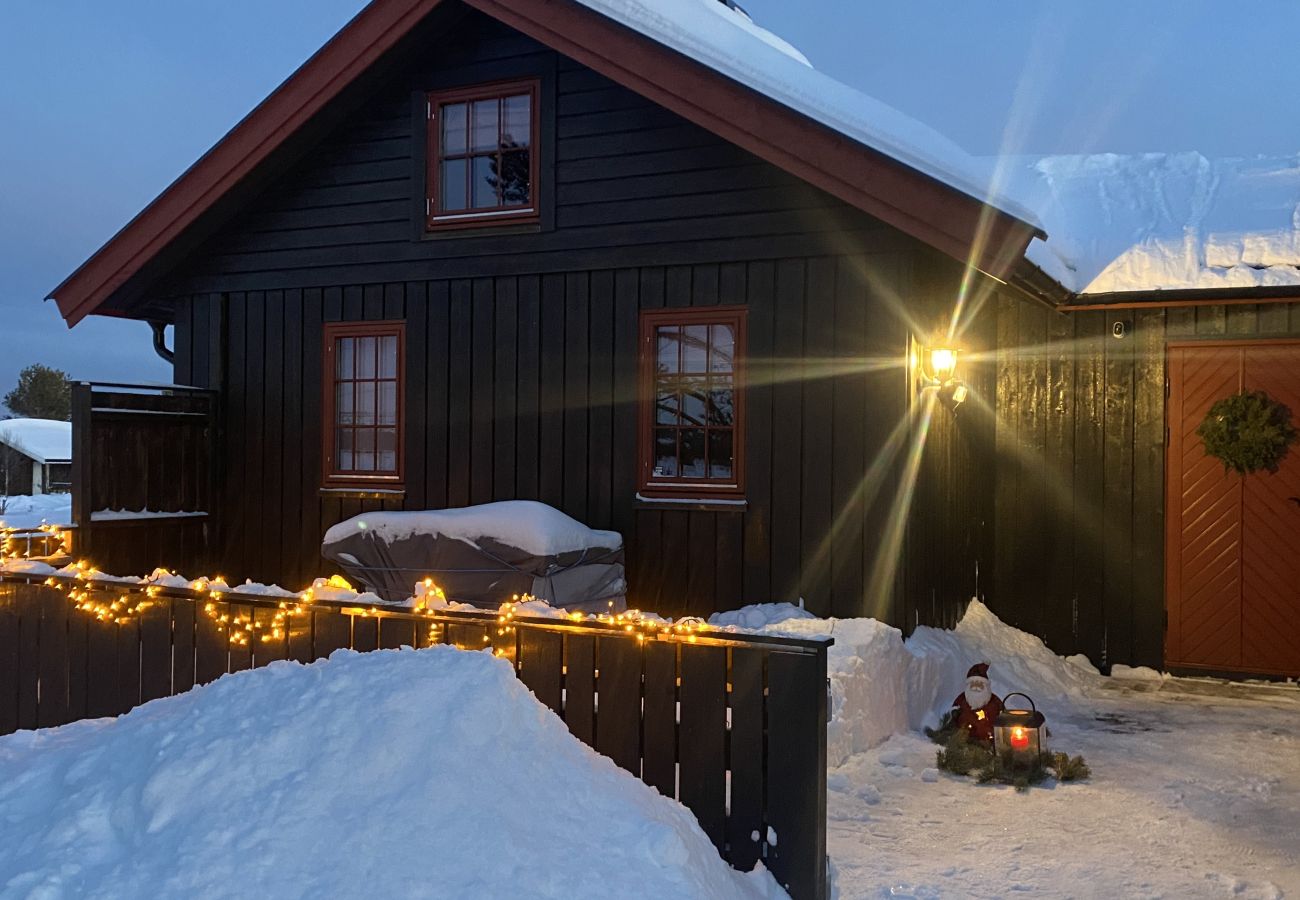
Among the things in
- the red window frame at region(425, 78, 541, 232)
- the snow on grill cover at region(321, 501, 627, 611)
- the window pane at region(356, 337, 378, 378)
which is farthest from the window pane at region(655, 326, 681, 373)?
the window pane at region(356, 337, 378, 378)

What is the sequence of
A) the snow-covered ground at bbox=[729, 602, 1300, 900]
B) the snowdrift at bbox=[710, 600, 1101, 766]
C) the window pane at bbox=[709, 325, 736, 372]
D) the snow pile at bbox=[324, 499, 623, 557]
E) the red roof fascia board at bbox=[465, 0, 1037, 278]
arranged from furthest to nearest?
the window pane at bbox=[709, 325, 736, 372] → the snow pile at bbox=[324, 499, 623, 557] → the red roof fascia board at bbox=[465, 0, 1037, 278] → the snowdrift at bbox=[710, 600, 1101, 766] → the snow-covered ground at bbox=[729, 602, 1300, 900]

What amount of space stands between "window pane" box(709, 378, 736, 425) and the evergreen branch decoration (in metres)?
4.11

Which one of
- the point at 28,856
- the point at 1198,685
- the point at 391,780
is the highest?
the point at 391,780

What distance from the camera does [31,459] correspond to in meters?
44.4

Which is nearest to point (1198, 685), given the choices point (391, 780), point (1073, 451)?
point (1073, 451)

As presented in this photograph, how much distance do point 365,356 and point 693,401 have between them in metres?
3.27

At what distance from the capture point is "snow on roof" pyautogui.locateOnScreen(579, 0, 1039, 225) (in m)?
7.13

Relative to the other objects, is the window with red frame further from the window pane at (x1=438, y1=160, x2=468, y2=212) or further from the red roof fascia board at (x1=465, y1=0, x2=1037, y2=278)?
the red roof fascia board at (x1=465, y1=0, x2=1037, y2=278)

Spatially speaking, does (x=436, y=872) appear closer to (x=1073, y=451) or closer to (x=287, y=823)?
(x=287, y=823)

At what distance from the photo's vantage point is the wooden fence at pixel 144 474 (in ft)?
29.5

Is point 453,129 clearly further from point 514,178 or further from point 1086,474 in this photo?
point 1086,474

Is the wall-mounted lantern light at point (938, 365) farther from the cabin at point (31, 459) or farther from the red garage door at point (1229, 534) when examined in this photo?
the cabin at point (31, 459)

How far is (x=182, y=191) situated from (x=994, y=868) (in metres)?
8.52

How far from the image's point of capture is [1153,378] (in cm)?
948
